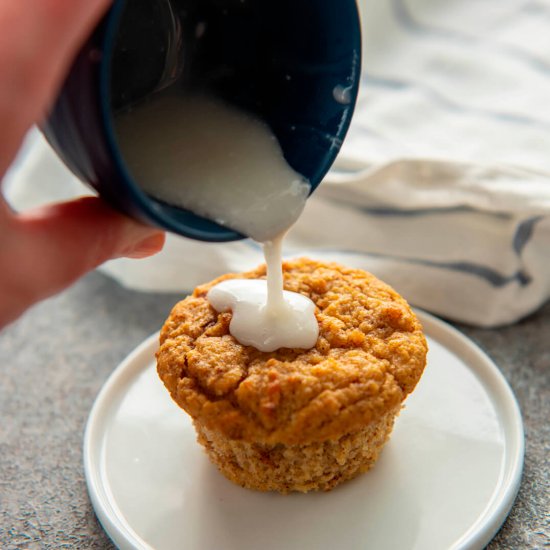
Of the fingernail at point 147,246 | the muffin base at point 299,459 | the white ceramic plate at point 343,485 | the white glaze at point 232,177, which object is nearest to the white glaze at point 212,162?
the white glaze at point 232,177

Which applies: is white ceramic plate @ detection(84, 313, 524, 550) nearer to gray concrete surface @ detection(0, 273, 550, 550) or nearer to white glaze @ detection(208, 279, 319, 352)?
gray concrete surface @ detection(0, 273, 550, 550)

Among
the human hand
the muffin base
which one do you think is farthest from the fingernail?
the muffin base

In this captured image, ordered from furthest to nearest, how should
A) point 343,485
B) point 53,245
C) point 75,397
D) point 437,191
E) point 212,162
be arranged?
1. point 437,191
2. point 75,397
3. point 343,485
4. point 212,162
5. point 53,245

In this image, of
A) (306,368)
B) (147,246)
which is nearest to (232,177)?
(147,246)

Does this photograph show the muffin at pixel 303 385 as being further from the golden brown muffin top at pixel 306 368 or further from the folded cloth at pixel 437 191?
the folded cloth at pixel 437 191

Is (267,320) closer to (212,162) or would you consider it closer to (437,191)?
(212,162)

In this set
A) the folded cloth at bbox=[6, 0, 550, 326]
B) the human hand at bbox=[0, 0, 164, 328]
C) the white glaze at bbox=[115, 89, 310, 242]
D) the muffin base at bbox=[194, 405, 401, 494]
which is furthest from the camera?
the folded cloth at bbox=[6, 0, 550, 326]
